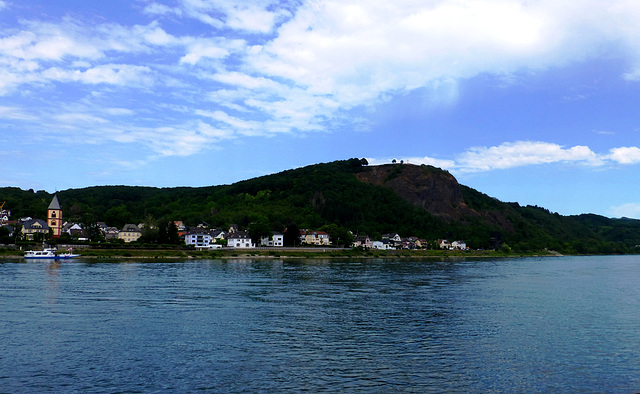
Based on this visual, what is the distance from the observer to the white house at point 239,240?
12700 centimetres

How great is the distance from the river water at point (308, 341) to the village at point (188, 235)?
253 ft

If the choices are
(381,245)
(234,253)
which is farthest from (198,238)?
(381,245)

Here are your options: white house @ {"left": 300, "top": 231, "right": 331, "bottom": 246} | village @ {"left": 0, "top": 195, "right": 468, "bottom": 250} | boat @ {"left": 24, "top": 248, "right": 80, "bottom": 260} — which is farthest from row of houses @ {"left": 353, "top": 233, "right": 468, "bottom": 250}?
boat @ {"left": 24, "top": 248, "right": 80, "bottom": 260}

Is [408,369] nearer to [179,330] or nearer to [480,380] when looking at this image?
[480,380]

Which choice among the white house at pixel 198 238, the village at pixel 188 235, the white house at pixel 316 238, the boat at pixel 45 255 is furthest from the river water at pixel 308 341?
the white house at pixel 316 238

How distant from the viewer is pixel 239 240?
127500mm

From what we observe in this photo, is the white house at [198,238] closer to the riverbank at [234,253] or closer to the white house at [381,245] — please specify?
the riverbank at [234,253]

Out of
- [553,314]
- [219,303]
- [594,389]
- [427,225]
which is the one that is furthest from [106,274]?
[427,225]

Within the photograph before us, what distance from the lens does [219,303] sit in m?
32.9

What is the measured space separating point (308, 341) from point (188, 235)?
11769cm

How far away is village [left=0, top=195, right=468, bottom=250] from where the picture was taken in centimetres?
11349

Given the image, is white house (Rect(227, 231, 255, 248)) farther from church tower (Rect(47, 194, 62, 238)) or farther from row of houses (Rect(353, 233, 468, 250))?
church tower (Rect(47, 194, 62, 238))

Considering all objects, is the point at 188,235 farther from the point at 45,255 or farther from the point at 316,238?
the point at 45,255

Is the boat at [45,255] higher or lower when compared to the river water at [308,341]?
higher
